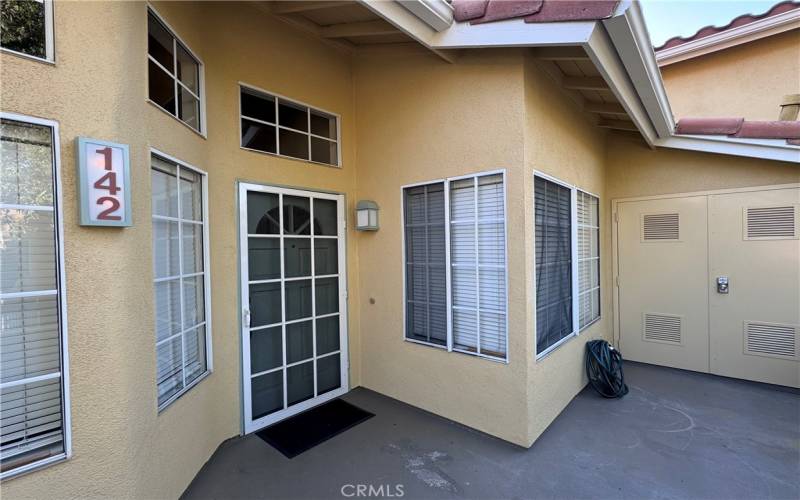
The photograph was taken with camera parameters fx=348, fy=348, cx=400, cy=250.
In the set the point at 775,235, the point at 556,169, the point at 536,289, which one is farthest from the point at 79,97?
the point at 775,235

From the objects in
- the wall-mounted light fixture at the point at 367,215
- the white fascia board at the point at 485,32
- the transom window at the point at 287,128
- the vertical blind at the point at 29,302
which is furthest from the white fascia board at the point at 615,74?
the vertical blind at the point at 29,302

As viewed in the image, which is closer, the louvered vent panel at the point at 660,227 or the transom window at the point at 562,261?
the transom window at the point at 562,261

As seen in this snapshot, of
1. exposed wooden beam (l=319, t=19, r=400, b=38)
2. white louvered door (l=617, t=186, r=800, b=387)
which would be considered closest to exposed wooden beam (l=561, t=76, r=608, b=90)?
exposed wooden beam (l=319, t=19, r=400, b=38)

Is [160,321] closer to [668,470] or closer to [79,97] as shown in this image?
[79,97]

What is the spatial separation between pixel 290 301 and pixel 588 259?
3.83m

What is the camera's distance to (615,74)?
124 inches

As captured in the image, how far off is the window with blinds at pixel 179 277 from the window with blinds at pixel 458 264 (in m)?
2.05

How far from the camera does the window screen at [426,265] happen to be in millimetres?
3691

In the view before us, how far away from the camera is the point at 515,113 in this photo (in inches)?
121

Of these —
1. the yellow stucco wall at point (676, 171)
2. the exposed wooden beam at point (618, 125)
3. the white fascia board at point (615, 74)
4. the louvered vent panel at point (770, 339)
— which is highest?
the exposed wooden beam at point (618, 125)

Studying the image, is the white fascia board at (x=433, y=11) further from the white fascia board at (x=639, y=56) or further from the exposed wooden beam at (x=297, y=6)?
the white fascia board at (x=639, y=56)

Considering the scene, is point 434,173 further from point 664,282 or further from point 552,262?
point 664,282

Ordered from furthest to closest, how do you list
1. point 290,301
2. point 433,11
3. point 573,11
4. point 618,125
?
point 618,125 < point 290,301 < point 433,11 < point 573,11

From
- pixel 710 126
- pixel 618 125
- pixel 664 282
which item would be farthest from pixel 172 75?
pixel 664 282
